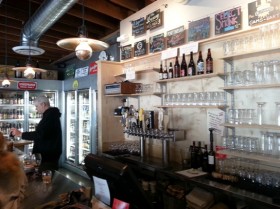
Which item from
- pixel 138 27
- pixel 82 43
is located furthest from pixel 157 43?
pixel 82 43

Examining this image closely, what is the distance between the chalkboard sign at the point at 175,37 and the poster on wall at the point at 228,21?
542 millimetres

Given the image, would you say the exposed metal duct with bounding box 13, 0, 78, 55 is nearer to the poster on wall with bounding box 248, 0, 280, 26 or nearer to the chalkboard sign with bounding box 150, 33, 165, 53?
the chalkboard sign with bounding box 150, 33, 165, 53

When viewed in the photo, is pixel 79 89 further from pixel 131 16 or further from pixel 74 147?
pixel 131 16

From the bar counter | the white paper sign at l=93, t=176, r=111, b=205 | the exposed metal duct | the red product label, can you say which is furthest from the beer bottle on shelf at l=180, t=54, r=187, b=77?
the red product label

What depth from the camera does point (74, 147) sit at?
671 centimetres

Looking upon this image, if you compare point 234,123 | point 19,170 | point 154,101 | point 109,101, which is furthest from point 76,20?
point 19,170

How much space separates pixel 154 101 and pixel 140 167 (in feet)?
3.60

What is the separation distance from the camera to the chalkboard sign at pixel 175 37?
339 cm

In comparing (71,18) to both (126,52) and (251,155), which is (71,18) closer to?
(126,52)

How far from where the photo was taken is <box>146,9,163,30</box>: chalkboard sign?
3.74 metres

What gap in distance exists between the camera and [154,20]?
3834mm

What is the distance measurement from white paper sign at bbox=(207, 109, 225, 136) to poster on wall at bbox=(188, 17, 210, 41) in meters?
0.94

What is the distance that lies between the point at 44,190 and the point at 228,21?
8.38 feet

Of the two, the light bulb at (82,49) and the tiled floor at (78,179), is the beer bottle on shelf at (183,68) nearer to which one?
the light bulb at (82,49)
